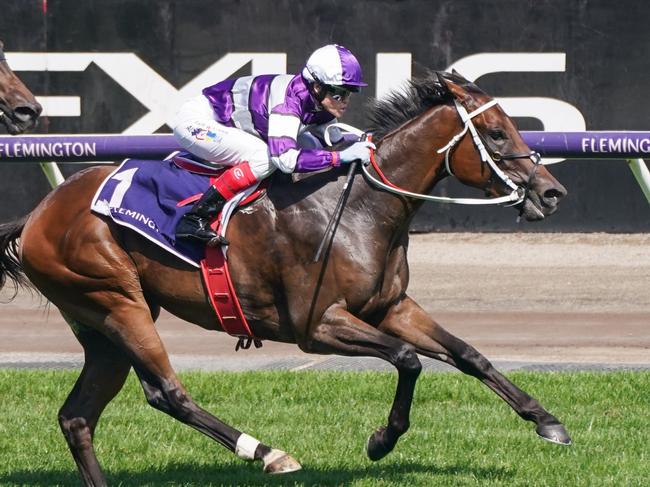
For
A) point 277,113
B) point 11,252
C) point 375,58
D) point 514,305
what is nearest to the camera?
point 277,113

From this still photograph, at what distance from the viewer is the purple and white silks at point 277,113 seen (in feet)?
19.2

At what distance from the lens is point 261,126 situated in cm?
611

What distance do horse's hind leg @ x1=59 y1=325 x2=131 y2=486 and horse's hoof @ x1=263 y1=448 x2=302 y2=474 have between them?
81cm

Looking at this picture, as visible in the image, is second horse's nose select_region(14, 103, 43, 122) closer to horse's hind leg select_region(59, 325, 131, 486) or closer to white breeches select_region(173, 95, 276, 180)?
white breeches select_region(173, 95, 276, 180)

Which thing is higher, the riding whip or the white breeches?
the white breeches

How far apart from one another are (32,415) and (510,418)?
8.23 ft

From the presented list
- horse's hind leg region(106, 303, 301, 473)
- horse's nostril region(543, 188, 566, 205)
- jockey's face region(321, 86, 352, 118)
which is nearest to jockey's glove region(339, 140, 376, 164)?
jockey's face region(321, 86, 352, 118)

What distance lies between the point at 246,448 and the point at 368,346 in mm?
643

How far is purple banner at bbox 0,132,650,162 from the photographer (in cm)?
897

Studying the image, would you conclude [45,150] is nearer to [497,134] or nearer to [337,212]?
[337,212]

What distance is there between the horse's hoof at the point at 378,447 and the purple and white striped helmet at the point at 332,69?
1478mm

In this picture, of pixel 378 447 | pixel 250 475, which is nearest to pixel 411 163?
pixel 378 447

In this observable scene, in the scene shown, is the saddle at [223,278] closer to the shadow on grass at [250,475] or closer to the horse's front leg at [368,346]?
the horse's front leg at [368,346]

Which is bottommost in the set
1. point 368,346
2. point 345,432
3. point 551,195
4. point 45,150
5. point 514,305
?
point 514,305
